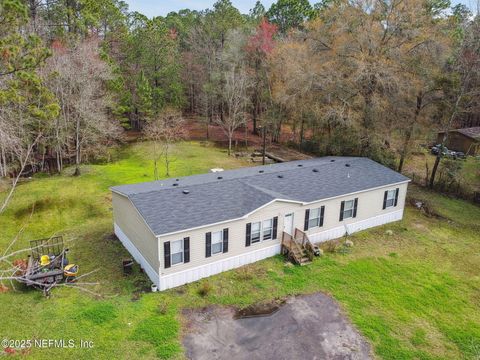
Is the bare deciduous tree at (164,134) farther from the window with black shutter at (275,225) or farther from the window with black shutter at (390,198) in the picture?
the window with black shutter at (390,198)

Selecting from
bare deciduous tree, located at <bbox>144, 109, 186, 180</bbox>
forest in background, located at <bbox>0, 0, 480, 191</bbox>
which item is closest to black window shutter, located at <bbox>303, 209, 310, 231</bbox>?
forest in background, located at <bbox>0, 0, 480, 191</bbox>

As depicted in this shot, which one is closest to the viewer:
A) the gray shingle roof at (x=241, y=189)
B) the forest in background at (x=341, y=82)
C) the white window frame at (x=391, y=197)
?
the gray shingle roof at (x=241, y=189)

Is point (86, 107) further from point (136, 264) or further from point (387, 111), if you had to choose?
point (387, 111)

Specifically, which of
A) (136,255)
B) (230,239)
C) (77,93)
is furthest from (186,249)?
(77,93)

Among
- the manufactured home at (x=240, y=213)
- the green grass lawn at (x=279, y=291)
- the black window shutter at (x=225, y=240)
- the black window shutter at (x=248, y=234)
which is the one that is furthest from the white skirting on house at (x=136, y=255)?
the black window shutter at (x=248, y=234)

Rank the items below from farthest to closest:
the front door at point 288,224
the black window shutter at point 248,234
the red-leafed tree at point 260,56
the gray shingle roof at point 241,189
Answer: the red-leafed tree at point 260,56 < the front door at point 288,224 < the black window shutter at point 248,234 < the gray shingle roof at point 241,189

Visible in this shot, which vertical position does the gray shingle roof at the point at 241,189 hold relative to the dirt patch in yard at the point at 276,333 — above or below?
above

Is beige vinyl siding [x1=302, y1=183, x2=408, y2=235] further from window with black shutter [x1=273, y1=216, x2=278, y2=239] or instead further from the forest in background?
the forest in background
